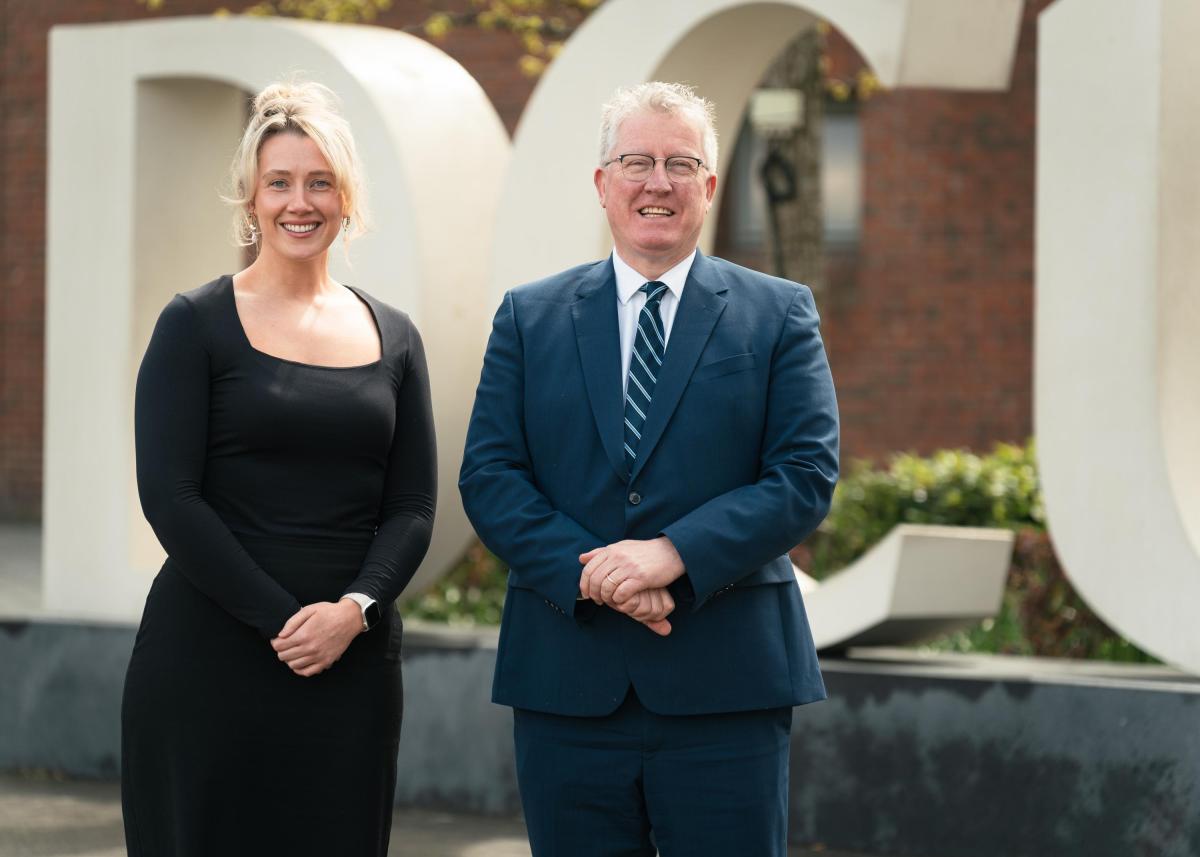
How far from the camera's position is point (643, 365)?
336 centimetres

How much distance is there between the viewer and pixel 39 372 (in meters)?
15.6

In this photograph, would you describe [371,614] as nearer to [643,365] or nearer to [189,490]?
[189,490]

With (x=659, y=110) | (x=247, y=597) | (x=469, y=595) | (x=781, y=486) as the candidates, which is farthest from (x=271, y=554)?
(x=469, y=595)

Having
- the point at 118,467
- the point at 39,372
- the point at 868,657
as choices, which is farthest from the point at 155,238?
the point at 39,372

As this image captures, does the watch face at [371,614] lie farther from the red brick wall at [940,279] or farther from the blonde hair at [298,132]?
the red brick wall at [940,279]

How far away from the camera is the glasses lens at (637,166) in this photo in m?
3.31

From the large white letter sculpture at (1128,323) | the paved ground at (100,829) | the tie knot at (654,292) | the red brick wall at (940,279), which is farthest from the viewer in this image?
the red brick wall at (940,279)

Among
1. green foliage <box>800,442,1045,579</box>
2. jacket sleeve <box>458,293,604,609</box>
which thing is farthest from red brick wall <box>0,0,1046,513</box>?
jacket sleeve <box>458,293,604,609</box>

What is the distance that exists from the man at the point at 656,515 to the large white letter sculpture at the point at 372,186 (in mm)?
2443

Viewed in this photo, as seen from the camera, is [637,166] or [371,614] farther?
[371,614]

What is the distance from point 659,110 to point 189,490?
1.10 meters

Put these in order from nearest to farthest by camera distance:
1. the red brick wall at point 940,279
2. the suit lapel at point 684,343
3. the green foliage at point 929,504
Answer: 1. the suit lapel at point 684,343
2. the green foliage at point 929,504
3. the red brick wall at point 940,279

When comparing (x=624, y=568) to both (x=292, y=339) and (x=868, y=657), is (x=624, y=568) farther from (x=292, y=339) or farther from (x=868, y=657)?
(x=868, y=657)

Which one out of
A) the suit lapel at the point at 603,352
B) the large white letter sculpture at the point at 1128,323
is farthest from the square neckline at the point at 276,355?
the large white letter sculpture at the point at 1128,323
